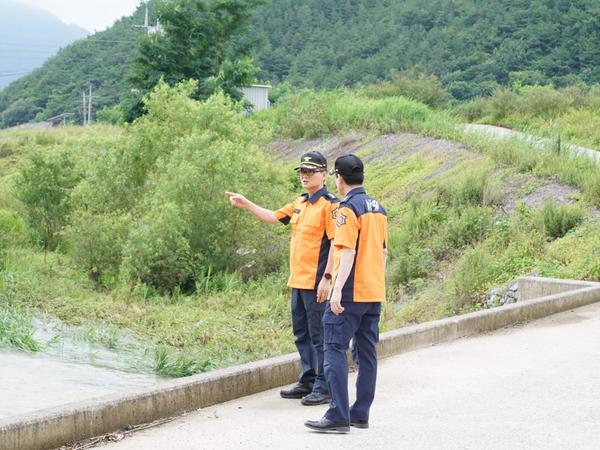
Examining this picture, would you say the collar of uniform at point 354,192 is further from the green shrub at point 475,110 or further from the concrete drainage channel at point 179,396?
the green shrub at point 475,110

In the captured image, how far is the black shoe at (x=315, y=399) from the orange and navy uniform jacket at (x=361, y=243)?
1.25m

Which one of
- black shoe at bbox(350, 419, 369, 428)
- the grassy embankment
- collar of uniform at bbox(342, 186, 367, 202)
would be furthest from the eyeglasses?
the grassy embankment

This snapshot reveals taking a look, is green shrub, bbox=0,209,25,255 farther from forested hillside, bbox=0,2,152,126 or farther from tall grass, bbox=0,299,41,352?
forested hillside, bbox=0,2,152,126

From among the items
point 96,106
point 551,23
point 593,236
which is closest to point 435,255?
point 593,236

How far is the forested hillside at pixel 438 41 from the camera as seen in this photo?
55906 millimetres

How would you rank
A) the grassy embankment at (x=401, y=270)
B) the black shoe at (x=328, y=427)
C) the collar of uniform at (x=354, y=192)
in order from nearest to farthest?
the black shoe at (x=328, y=427), the collar of uniform at (x=354, y=192), the grassy embankment at (x=401, y=270)

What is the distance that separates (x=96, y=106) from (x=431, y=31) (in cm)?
3914

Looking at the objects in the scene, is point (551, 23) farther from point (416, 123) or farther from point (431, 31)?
point (416, 123)

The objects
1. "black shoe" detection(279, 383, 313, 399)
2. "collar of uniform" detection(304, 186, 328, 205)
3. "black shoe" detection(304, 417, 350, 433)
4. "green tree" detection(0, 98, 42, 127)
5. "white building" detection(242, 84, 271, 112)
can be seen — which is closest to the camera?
"black shoe" detection(304, 417, 350, 433)

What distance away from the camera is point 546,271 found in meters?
15.8

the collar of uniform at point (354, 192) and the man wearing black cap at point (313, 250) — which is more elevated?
the collar of uniform at point (354, 192)

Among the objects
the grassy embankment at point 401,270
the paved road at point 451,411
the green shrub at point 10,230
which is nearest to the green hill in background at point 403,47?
the green shrub at point 10,230

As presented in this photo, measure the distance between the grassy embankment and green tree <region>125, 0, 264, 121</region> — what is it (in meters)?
17.9

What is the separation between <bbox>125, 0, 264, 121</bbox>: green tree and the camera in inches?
1823
